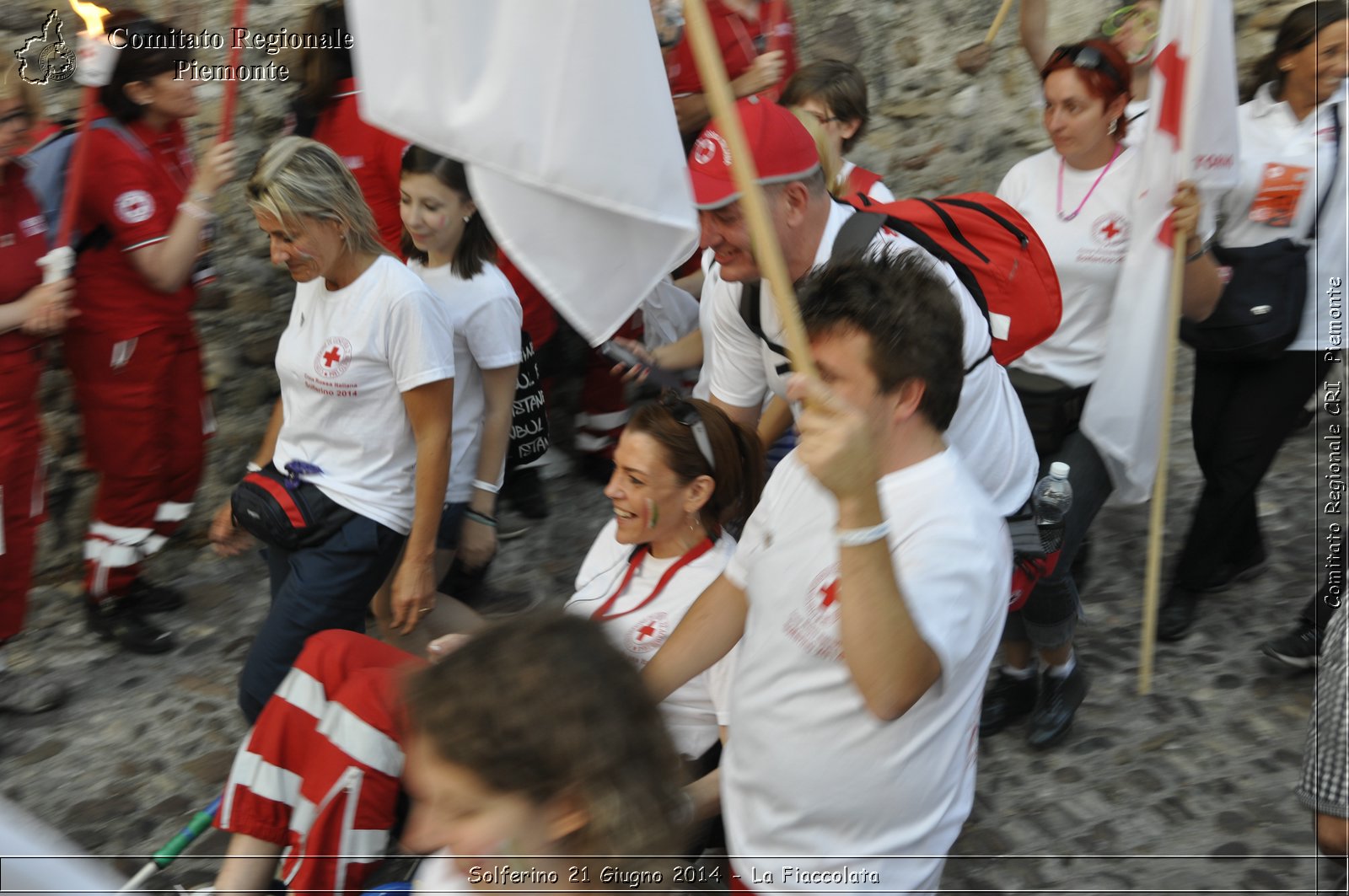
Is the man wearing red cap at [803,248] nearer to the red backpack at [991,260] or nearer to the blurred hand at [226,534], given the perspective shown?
the red backpack at [991,260]

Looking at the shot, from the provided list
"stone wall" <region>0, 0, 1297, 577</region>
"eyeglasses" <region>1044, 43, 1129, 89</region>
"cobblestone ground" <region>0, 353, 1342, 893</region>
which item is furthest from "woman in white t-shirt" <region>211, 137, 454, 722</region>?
"eyeglasses" <region>1044, 43, 1129, 89</region>

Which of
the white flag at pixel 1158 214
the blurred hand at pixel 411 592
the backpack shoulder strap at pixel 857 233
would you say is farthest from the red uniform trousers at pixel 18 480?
the white flag at pixel 1158 214

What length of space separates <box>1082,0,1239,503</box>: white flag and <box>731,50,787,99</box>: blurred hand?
52.9 inches

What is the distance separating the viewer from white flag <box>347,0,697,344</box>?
70.7 inches

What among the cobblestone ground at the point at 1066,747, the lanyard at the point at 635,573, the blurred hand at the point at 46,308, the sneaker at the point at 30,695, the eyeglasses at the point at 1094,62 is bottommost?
the cobblestone ground at the point at 1066,747

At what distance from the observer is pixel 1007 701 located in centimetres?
354

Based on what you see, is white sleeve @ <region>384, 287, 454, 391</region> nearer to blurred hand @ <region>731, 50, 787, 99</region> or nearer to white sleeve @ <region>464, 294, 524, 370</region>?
white sleeve @ <region>464, 294, 524, 370</region>

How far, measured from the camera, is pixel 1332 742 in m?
1.82

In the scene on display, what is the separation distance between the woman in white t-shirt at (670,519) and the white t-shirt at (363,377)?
595 mm

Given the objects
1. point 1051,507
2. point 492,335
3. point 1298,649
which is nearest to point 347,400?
point 492,335

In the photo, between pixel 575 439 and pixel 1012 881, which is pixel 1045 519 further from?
pixel 575 439

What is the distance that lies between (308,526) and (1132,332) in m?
2.24

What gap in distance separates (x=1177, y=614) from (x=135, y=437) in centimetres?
342

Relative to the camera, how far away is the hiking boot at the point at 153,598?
13.4 feet
